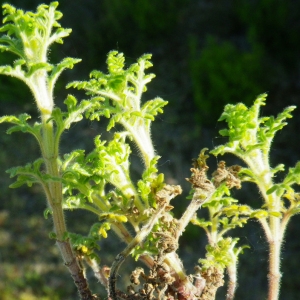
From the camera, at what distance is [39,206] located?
4.43 m

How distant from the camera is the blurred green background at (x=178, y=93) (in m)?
3.80

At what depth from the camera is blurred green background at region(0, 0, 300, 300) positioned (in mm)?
3799

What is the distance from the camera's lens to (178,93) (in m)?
5.25

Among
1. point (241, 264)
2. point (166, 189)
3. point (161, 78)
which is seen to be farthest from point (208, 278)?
point (161, 78)

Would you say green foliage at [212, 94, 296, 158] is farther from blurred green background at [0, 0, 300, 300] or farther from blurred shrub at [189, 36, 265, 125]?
blurred shrub at [189, 36, 265, 125]

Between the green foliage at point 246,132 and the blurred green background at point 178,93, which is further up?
the blurred green background at point 178,93

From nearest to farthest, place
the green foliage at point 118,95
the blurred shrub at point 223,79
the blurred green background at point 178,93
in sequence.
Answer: the green foliage at point 118,95 → the blurred green background at point 178,93 → the blurred shrub at point 223,79

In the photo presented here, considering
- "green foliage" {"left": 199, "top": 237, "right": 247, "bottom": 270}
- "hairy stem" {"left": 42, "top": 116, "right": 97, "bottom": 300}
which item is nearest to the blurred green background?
"green foliage" {"left": 199, "top": 237, "right": 247, "bottom": 270}

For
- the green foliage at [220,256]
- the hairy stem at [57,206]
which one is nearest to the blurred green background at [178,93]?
the green foliage at [220,256]

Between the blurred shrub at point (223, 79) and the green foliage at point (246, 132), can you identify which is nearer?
the green foliage at point (246, 132)

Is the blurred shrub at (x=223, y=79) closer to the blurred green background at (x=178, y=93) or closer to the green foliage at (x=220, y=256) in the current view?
the blurred green background at (x=178, y=93)

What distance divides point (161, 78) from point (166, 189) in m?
4.73

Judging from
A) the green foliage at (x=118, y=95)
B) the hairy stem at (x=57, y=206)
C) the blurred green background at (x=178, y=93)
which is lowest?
the hairy stem at (x=57, y=206)

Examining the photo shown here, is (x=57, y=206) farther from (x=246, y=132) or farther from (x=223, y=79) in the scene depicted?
(x=223, y=79)
